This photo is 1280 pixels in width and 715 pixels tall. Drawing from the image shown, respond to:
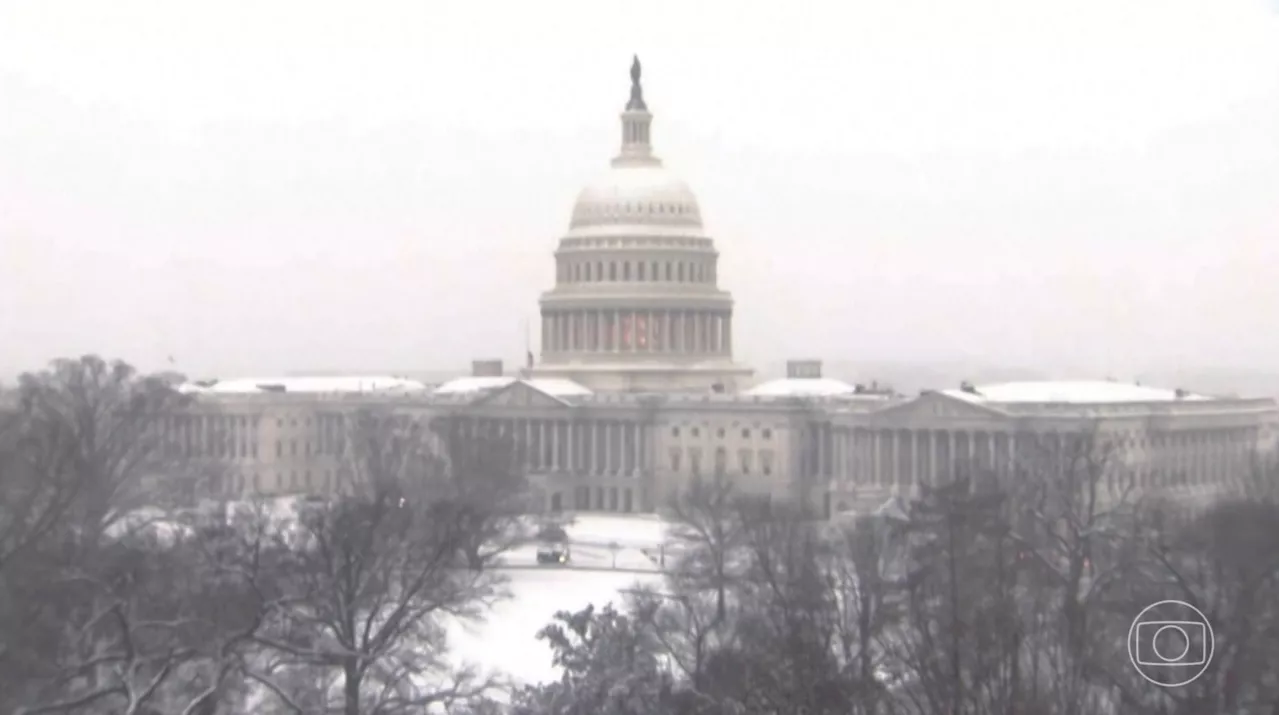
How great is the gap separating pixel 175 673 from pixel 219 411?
9064 centimetres

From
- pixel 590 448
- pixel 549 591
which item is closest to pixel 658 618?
pixel 549 591

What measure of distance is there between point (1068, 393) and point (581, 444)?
32.2 m

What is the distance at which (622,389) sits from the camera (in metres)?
131

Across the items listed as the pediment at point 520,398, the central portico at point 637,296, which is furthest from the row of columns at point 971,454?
the central portico at point 637,296

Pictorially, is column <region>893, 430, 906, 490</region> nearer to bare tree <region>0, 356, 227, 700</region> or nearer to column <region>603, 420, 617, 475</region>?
column <region>603, 420, 617, 475</region>

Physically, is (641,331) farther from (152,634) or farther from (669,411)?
(152,634)

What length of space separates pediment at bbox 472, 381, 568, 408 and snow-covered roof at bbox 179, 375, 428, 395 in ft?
27.4

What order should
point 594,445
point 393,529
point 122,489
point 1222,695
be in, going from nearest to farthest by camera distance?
point 1222,695
point 393,529
point 122,489
point 594,445

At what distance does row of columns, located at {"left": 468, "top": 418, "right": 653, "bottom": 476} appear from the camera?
395 ft

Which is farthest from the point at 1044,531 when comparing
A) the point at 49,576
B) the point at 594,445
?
the point at 594,445

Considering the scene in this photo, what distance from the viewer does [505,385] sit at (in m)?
126

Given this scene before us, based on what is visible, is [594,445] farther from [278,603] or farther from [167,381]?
[278,603]

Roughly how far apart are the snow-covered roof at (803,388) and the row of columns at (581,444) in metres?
7.26

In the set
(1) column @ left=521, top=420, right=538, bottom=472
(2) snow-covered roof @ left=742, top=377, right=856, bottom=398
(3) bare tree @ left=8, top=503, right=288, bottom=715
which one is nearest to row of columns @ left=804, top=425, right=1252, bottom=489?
(2) snow-covered roof @ left=742, top=377, right=856, bottom=398
